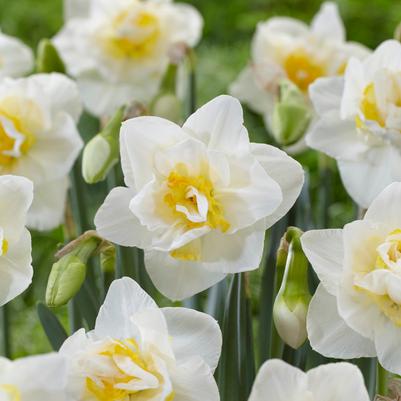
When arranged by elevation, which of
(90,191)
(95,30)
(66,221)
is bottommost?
(90,191)

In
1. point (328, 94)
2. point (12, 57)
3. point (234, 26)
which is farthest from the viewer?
point (234, 26)

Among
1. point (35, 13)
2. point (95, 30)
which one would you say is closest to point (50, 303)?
point (95, 30)

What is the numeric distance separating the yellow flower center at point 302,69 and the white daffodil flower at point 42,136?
1.18ft

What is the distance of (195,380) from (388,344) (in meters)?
0.14

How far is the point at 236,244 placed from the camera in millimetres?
676

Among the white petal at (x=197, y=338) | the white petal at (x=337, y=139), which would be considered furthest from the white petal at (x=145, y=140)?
the white petal at (x=337, y=139)

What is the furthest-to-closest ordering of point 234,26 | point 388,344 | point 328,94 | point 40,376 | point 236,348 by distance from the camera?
point 234,26 → point 328,94 → point 236,348 → point 388,344 → point 40,376

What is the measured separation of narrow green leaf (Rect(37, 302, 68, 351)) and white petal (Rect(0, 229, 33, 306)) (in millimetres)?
125

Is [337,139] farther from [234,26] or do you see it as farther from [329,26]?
[234,26]

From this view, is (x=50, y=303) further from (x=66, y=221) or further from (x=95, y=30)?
(x=95, y=30)

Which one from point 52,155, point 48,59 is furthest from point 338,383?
point 48,59

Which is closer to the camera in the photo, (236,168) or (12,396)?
(12,396)

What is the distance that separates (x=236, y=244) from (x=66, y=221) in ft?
1.43

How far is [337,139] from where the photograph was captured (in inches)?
33.8
